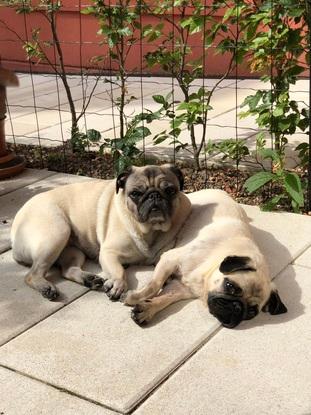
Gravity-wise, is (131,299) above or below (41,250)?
below

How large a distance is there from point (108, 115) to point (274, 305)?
5.56 metres

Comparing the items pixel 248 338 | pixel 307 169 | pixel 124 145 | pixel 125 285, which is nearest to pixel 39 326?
pixel 125 285

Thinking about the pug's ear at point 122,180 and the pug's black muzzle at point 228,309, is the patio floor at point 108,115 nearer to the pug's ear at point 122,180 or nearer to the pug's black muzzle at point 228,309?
the pug's ear at point 122,180

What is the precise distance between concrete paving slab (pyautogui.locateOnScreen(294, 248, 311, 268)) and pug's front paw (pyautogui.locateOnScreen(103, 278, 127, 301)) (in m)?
1.28

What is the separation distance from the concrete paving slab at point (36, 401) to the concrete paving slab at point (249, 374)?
0.29m

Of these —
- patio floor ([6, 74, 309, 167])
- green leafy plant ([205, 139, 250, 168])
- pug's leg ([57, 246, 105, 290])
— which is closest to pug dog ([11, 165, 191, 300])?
pug's leg ([57, 246, 105, 290])

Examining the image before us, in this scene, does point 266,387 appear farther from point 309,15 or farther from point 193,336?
point 309,15

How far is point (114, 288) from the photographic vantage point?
13.6 feet

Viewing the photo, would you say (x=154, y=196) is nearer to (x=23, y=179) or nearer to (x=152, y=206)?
(x=152, y=206)

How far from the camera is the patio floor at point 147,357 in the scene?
3.11 meters

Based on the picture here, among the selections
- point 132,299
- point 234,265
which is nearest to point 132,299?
point 132,299

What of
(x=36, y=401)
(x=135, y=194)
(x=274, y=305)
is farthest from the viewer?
(x=135, y=194)

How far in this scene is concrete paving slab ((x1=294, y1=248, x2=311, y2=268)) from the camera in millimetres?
4508

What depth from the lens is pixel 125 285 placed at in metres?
4.20
